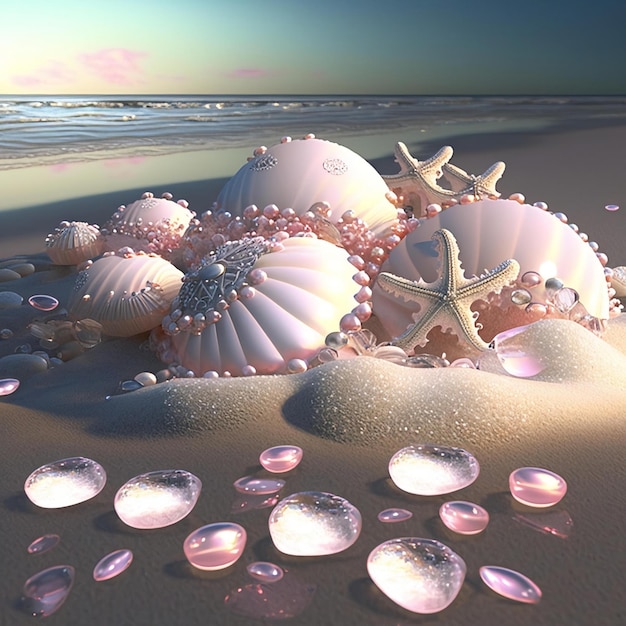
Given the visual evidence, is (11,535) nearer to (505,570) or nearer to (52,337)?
(505,570)

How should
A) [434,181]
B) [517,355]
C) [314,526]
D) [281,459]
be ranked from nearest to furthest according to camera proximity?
1. [314,526]
2. [281,459]
3. [517,355]
4. [434,181]

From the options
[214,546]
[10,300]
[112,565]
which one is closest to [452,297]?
[214,546]

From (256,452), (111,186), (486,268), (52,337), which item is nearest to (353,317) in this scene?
(486,268)

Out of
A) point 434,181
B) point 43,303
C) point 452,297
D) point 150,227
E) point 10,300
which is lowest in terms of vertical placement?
point 10,300

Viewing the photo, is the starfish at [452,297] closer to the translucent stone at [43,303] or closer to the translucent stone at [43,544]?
the translucent stone at [43,544]

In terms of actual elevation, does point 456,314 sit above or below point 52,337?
above

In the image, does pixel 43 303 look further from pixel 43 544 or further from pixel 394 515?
pixel 394 515
